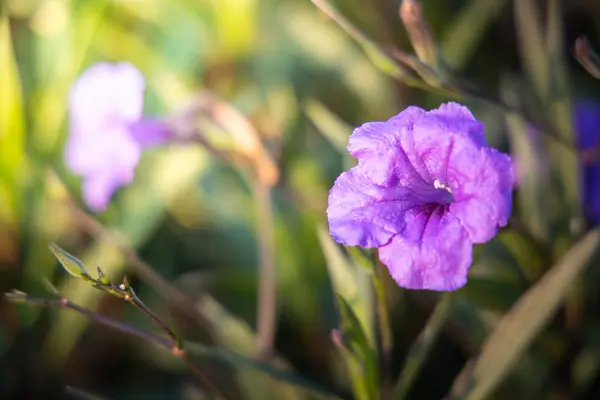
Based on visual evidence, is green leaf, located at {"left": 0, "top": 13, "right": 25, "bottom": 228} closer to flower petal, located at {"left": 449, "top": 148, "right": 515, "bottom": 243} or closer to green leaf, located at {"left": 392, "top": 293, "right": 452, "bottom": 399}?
green leaf, located at {"left": 392, "top": 293, "right": 452, "bottom": 399}

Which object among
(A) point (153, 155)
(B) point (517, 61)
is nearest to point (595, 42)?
(B) point (517, 61)

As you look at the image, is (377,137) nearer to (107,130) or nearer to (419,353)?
(419,353)

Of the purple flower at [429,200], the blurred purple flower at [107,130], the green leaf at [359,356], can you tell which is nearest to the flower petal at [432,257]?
the purple flower at [429,200]

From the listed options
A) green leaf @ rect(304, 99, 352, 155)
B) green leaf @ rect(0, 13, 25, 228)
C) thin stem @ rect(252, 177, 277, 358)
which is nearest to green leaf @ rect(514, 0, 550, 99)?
green leaf @ rect(304, 99, 352, 155)

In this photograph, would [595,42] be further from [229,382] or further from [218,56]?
[229,382]

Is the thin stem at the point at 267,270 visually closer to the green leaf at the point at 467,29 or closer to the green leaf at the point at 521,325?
A: the green leaf at the point at 521,325

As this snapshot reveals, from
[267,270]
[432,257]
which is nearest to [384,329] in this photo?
[432,257]
